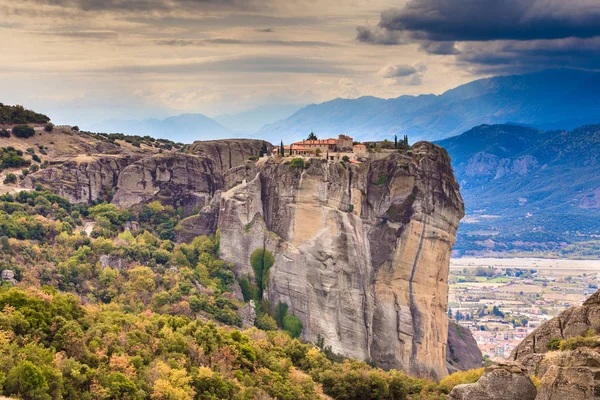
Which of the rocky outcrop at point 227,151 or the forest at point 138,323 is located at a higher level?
the rocky outcrop at point 227,151

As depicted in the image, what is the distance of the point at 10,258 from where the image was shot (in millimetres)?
65375

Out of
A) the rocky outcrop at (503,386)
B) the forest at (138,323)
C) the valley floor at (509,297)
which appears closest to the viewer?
the rocky outcrop at (503,386)

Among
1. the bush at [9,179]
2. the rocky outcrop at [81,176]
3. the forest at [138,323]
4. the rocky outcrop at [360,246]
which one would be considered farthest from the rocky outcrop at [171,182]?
the rocky outcrop at [360,246]

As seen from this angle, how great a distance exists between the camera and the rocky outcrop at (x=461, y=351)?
82.1 meters

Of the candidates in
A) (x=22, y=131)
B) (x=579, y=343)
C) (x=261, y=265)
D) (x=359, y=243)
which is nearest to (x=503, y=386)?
(x=579, y=343)

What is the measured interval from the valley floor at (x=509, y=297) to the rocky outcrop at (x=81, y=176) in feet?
171

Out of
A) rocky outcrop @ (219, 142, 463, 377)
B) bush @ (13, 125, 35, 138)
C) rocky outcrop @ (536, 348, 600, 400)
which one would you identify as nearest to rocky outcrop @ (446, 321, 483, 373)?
rocky outcrop @ (219, 142, 463, 377)

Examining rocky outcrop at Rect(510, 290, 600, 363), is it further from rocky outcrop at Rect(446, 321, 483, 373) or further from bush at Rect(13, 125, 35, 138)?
bush at Rect(13, 125, 35, 138)

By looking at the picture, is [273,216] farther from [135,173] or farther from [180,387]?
[180,387]

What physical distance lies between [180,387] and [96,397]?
5.09 meters

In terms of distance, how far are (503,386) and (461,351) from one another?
54.0 m

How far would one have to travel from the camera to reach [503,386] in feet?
104

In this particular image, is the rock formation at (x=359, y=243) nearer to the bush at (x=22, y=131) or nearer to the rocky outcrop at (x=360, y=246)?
the rocky outcrop at (x=360, y=246)

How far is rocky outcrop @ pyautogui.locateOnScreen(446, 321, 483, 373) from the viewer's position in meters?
82.1
